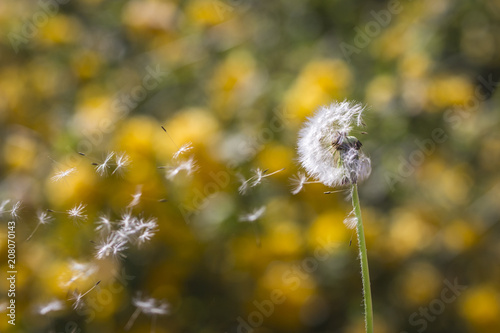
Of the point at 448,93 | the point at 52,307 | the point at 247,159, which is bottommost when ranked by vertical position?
the point at 52,307

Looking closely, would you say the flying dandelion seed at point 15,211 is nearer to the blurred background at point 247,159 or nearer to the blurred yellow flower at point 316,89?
the blurred background at point 247,159

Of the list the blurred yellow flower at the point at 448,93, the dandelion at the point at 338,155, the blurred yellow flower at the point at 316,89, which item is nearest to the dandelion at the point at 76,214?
the dandelion at the point at 338,155

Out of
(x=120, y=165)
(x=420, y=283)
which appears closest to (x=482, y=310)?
(x=420, y=283)

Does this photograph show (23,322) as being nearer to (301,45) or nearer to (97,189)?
(97,189)

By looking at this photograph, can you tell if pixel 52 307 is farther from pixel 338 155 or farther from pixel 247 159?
pixel 247 159

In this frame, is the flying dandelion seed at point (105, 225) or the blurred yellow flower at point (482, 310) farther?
the blurred yellow flower at point (482, 310)

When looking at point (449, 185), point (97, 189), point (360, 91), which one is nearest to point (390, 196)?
point (449, 185)
